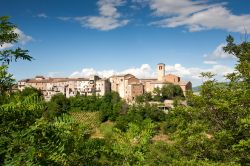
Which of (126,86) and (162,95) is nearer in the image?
(162,95)

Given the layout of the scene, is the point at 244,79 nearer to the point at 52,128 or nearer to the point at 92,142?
the point at 92,142

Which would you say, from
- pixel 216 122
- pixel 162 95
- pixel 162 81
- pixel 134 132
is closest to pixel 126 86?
pixel 162 81

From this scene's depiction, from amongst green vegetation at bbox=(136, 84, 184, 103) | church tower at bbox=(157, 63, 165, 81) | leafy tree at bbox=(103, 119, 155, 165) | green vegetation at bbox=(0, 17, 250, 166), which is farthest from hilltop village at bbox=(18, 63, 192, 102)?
leafy tree at bbox=(103, 119, 155, 165)

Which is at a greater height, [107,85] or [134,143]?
[107,85]

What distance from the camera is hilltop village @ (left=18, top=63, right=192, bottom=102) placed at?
101438mm

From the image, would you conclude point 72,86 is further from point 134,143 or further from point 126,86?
point 134,143

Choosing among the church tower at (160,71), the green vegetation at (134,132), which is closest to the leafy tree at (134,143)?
the green vegetation at (134,132)

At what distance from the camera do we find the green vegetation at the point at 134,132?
3.63 m

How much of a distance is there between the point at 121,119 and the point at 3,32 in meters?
64.8

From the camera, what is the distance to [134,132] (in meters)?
5.64

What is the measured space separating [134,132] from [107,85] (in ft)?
333

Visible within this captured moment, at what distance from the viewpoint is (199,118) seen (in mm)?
15750

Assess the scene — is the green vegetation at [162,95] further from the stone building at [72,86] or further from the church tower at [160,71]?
the church tower at [160,71]

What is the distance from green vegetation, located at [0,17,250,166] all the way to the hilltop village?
68.3 metres
